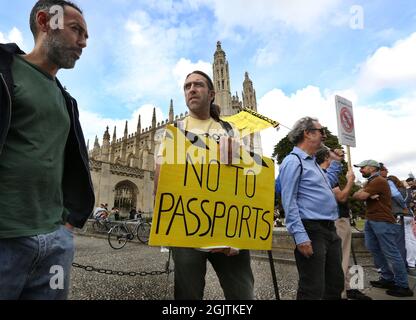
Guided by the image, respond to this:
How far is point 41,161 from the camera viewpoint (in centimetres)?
135

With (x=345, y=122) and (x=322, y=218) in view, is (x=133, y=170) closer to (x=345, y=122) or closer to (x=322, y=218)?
(x=345, y=122)

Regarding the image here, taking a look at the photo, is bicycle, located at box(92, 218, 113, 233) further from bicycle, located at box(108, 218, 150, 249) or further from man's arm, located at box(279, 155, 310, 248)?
man's arm, located at box(279, 155, 310, 248)

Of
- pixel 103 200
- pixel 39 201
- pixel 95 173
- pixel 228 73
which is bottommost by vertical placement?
pixel 39 201

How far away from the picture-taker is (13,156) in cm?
127

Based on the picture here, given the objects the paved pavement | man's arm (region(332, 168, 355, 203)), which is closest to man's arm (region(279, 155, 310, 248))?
man's arm (region(332, 168, 355, 203))

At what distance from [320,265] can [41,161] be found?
2151 mm

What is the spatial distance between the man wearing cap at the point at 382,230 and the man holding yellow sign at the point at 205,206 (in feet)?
10.2

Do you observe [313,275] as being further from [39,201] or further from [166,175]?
[39,201]

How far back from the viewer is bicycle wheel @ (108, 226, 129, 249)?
→ 30.1 ft

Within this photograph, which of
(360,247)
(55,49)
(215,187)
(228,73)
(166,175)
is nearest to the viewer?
(55,49)

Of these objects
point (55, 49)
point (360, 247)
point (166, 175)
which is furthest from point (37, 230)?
point (360, 247)

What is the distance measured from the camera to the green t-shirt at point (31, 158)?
125 cm

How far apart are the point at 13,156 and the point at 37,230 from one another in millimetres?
358
